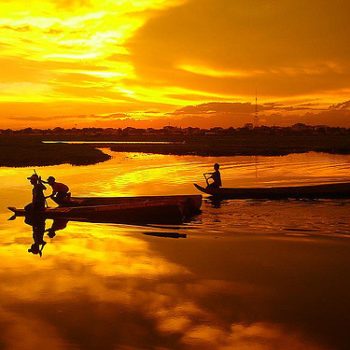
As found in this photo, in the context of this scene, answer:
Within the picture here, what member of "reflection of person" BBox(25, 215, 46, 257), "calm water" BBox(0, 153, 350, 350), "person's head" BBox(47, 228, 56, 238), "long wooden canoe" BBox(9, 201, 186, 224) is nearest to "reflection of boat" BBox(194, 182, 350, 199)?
"calm water" BBox(0, 153, 350, 350)

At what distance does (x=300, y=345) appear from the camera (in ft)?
25.7

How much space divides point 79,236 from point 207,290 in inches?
296

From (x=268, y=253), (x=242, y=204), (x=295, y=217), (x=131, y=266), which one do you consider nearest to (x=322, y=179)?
(x=242, y=204)

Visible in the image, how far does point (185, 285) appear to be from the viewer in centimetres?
1099

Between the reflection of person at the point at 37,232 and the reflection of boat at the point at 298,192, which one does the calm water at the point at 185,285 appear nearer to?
the reflection of person at the point at 37,232

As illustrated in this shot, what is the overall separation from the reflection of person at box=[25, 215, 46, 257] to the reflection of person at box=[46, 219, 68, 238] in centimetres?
27

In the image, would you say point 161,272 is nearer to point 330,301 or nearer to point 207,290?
point 207,290

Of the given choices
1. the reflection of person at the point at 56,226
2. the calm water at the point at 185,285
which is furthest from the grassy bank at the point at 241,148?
the calm water at the point at 185,285

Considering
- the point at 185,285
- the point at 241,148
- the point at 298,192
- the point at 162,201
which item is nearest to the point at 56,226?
the point at 162,201

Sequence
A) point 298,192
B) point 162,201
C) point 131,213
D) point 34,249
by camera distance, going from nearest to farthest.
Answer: point 34,249, point 131,213, point 162,201, point 298,192

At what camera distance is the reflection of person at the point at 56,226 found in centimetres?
1750

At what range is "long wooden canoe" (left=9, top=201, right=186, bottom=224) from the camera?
1900 cm

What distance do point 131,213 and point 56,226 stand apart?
303cm

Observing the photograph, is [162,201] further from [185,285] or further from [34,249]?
[185,285]
